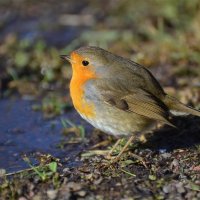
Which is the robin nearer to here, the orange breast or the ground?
the orange breast

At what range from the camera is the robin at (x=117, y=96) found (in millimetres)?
5051

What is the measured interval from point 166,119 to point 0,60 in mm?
2910

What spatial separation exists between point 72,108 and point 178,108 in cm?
145

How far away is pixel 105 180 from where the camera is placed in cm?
456

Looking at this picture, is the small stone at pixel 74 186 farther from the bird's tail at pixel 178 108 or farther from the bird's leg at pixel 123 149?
the bird's tail at pixel 178 108

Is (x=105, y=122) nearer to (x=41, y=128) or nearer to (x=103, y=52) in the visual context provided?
(x=103, y=52)

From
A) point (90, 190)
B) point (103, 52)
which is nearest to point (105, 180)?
point (90, 190)

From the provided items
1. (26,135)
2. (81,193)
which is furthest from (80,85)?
(81,193)

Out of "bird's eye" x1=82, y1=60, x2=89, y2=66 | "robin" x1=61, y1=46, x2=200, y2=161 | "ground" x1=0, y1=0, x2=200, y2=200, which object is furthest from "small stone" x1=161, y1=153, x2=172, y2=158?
"bird's eye" x1=82, y1=60, x2=89, y2=66

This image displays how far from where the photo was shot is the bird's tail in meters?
5.17

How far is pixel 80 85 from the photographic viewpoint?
5.12m

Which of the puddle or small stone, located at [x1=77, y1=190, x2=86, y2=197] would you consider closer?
small stone, located at [x1=77, y1=190, x2=86, y2=197]

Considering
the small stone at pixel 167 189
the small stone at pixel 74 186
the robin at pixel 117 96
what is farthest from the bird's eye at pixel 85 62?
the small stone at pixel 167 189

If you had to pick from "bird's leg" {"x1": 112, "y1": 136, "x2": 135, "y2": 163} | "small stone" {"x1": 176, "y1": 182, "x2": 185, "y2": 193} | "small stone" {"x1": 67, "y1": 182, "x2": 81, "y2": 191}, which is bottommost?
"small stone" {"x1": 176, "y1": 182, "x2": 185, "y2": 193}
